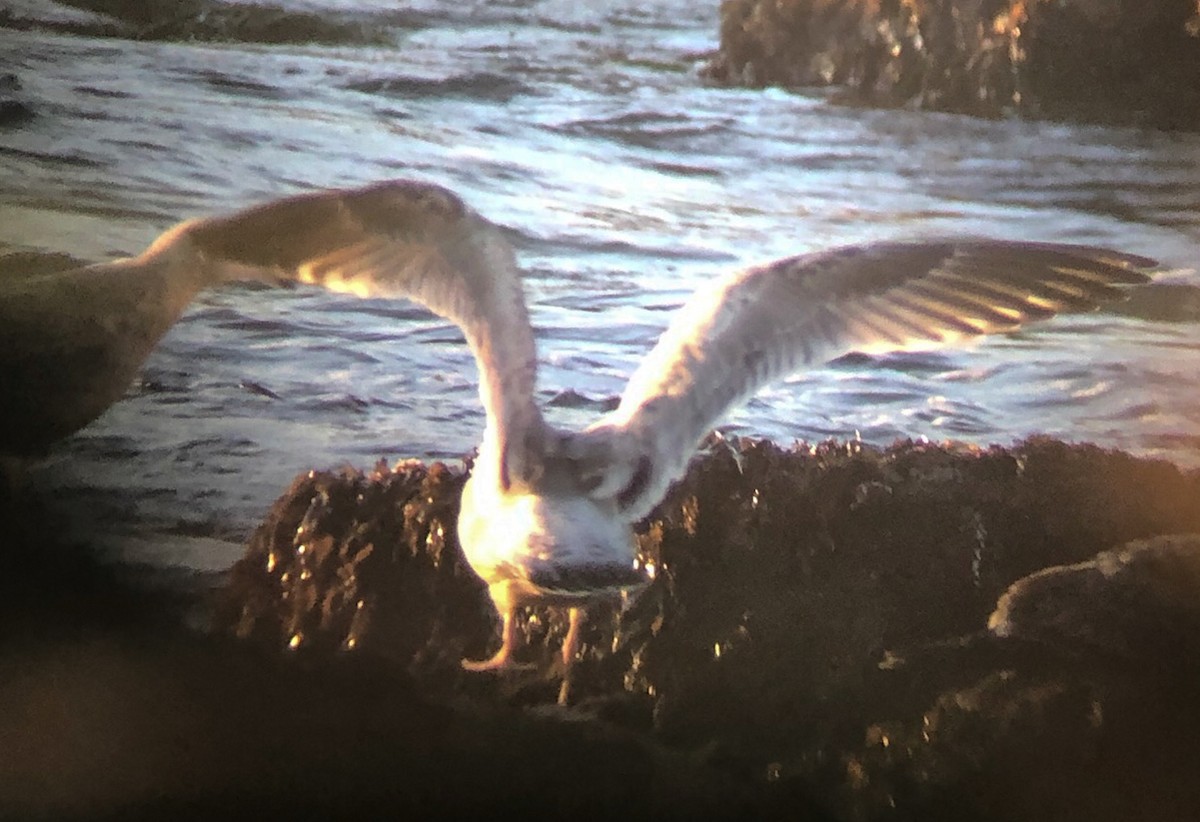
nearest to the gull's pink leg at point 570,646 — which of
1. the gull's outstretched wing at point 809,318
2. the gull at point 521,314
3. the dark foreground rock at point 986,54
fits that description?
the gull at point 521,314

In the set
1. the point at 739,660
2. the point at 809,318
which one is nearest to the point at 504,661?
the point at 739,660

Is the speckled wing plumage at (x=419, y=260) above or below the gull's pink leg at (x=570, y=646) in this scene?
above

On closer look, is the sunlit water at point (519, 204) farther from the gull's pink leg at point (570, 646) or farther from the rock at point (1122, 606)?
the gull's pink leg at point (570, 646)

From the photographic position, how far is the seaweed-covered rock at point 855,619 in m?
1.52

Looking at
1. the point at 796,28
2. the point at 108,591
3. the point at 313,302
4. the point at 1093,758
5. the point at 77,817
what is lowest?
the point at 77,817

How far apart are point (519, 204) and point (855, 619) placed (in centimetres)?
63

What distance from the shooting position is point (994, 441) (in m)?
1.53

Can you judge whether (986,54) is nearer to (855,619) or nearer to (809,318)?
(809,318)

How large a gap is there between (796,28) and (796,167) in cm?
16

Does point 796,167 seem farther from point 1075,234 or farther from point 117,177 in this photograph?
point 117,177

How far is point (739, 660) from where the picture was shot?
60.5 inches

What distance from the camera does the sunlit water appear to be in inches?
59.5

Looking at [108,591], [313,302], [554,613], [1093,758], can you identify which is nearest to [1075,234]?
[1093,758]

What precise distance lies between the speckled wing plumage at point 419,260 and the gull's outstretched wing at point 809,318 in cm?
9
